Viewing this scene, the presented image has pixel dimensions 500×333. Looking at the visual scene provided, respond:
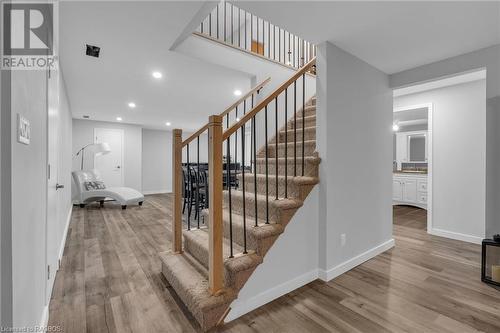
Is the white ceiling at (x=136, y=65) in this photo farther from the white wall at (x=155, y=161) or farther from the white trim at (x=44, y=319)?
the white wall at (x=155, y=161)

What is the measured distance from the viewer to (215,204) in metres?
1.65

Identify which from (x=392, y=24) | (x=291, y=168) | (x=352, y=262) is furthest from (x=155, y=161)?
(x=392, y=24)

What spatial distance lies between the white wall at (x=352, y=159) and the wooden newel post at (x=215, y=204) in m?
1.10

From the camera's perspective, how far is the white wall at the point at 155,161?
857 cm

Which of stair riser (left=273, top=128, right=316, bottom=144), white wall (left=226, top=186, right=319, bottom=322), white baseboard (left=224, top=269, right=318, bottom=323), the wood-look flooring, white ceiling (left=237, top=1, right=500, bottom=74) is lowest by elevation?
the wood-look flooring

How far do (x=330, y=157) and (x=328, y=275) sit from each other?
3.71 feet

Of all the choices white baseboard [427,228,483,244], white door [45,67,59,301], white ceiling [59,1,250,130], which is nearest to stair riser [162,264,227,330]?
white door [45,67,59,301]

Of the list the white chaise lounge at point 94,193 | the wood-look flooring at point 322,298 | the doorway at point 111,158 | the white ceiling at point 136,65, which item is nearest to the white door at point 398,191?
the wood-look flooring at point 322,298

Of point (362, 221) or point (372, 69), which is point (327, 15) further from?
point (362, 221)

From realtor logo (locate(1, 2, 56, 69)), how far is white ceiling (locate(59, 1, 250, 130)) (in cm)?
29

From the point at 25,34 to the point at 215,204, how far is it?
1.46 meters

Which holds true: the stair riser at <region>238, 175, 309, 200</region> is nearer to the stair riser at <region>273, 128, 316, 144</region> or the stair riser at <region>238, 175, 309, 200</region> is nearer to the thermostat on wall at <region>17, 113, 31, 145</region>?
the stair riser at <region>273, 128, 316, 144</region>

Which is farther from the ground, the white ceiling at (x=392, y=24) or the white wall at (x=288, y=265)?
the white ceiling at (x=392, y=24)

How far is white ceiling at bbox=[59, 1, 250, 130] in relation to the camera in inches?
75.7
